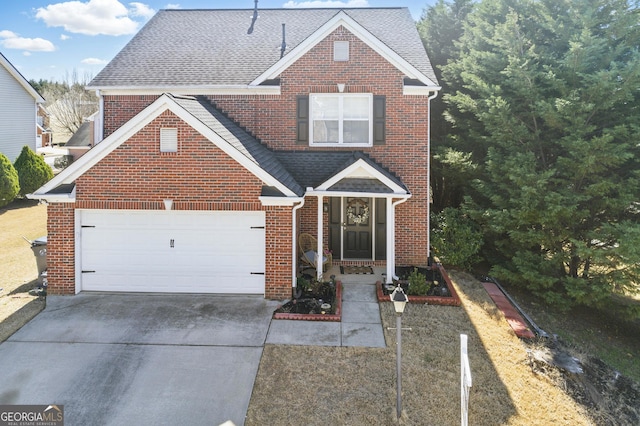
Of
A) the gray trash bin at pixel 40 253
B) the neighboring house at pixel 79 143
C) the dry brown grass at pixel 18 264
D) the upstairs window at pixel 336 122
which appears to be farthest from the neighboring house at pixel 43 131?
the upstairs window at pixel 336 122

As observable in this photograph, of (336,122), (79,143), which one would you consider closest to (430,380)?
(336,122)

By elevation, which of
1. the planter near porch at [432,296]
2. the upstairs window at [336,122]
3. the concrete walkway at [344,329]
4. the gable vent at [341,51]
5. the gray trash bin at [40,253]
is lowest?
the concrete walkway at [344,329]

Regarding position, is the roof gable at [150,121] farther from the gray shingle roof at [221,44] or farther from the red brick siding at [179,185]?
the gray shingle roof at [221,44]

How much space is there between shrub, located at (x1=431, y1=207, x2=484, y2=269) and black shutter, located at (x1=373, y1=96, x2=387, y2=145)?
11.0 ft

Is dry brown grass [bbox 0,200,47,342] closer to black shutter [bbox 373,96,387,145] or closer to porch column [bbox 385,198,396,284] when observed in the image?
porch column [bbox 385,198,396,284]

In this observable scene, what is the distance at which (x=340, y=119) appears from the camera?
509 inches

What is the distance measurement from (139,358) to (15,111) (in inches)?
978

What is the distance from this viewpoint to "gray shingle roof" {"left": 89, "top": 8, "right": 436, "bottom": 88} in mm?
13547

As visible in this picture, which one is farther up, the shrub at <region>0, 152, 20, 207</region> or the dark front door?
the shrub at <region>0, 152, 20, 207</region>

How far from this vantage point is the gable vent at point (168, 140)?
9.98m

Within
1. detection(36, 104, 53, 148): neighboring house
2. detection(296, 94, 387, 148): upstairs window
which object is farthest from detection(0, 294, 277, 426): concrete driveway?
detection(36, 104, 53, 148): neighboring house

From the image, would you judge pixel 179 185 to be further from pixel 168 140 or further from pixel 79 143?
pixel 79 143

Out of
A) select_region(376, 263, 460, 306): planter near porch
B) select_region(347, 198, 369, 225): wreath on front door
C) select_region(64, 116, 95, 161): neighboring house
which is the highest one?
select_region(64, 116, 95, 161): neighboring house

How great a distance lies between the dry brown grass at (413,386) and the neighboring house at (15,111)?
24.9m
